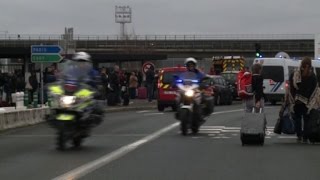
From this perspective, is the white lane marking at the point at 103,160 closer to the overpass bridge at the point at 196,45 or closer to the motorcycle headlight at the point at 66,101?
the motorcycle headlight at the point at 66,101

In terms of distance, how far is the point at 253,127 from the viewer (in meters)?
12.7

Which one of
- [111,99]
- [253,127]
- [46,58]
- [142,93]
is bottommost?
[142,93]

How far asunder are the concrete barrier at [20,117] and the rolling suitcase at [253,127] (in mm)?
7803

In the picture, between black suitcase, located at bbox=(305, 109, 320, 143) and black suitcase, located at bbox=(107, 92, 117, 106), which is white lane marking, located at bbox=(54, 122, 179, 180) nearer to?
black suitcase, located at bbox=(305, 109, 320, 143)

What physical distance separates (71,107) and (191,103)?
13.8ft

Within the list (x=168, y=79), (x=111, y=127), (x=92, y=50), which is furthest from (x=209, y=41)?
(x=111, y=127)

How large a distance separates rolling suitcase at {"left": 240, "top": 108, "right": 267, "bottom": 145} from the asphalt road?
27cm

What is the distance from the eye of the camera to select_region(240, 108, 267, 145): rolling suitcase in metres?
12.6

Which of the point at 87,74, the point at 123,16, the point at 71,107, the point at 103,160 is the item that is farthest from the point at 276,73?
the point at 123,16

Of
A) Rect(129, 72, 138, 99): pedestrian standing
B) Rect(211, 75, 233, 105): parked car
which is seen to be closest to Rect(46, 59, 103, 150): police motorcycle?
Rect(211, 75, 233, 105): parked car

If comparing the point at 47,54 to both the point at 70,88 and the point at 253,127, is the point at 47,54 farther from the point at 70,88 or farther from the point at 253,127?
the point at 253,127

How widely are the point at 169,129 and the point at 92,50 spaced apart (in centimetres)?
8119

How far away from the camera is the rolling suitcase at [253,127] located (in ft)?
41.4

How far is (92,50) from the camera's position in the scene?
3831 inches
